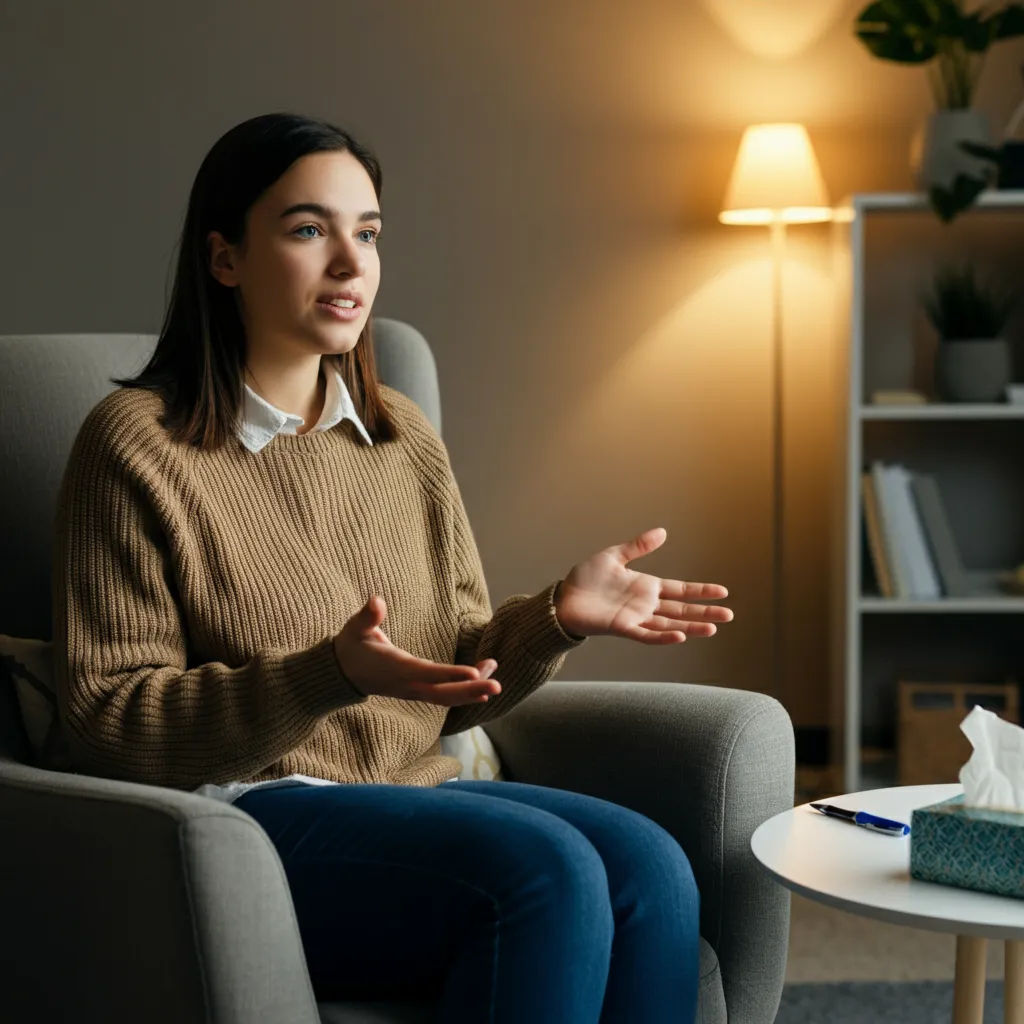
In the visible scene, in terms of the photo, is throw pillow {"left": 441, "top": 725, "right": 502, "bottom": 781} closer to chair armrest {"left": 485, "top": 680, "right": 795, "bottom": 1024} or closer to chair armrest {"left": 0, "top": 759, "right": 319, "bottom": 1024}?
chair armrest {"left": 485, "top": 680, "right": 795, "bottom": 1024}

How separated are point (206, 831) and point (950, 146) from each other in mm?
2333

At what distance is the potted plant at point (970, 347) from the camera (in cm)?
295

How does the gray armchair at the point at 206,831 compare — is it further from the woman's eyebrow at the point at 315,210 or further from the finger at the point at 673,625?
the woman's eyebrow at the point at 315,210

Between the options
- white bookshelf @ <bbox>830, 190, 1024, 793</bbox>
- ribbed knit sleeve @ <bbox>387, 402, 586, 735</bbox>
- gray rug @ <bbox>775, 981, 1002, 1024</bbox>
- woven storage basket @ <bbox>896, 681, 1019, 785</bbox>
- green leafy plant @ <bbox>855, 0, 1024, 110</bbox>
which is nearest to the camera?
ribbed knit sleeve @ <bbox>387, 402, 586, 735</bbox>

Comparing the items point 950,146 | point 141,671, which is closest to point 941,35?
point 950,146

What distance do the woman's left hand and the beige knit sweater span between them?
36mm

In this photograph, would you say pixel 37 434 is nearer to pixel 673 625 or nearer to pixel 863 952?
pixel 673 625

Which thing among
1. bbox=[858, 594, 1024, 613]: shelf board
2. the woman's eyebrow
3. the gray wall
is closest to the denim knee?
the woman's eyebrow

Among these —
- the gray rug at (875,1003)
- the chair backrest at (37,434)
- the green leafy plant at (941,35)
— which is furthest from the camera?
the green leafy plant at (941,35)

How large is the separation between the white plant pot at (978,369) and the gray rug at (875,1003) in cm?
129

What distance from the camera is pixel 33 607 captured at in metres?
1.57

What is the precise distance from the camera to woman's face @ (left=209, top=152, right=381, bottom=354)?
4.61 feet

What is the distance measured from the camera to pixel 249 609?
52.8 inches

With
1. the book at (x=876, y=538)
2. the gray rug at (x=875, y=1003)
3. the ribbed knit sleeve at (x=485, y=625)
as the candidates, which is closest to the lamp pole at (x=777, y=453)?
the book at (x=876, y=538)
